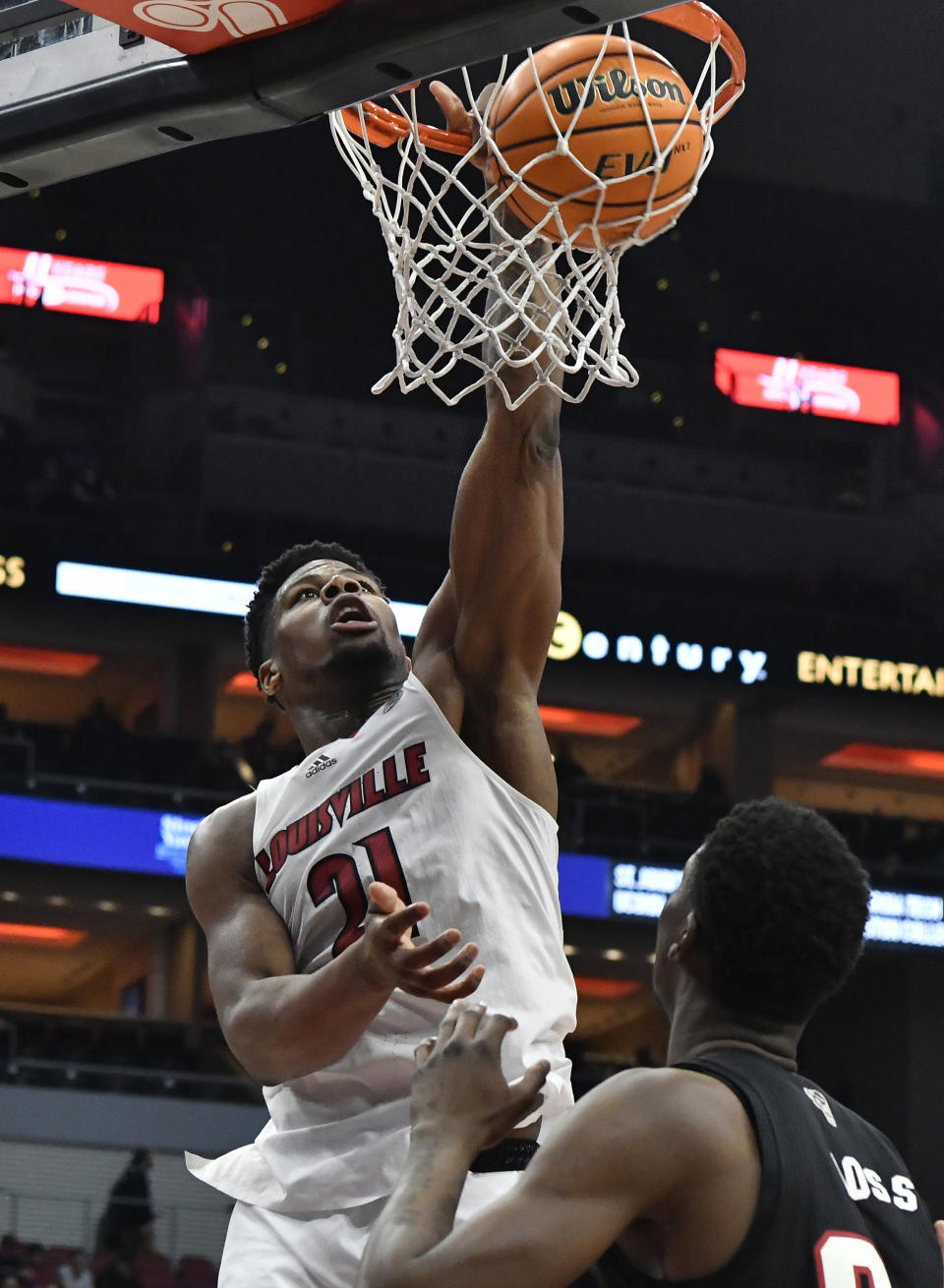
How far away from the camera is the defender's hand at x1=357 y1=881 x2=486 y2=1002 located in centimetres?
238

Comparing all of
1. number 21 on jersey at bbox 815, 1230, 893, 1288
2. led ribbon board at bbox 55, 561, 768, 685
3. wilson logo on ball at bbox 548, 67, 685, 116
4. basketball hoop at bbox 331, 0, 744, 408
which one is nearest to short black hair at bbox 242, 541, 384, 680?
basketball hoop at bbox 331, 0, 744, 408

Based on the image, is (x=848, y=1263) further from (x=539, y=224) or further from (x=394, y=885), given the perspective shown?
(x=539, y=224)

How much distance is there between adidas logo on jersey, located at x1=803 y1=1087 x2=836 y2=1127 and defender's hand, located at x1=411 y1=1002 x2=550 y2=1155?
299 mm

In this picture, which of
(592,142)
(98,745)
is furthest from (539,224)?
(98,745)

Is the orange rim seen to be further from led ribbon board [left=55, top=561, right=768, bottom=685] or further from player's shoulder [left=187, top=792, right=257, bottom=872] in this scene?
led ribbon board [left=55, top=561, right=768, bottom=685]

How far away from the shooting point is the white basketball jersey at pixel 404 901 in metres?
2.83

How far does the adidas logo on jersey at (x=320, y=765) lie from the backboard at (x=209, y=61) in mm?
1031

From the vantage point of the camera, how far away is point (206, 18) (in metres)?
2.54

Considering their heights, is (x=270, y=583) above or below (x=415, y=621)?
above

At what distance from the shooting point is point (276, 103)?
2586 millimetres

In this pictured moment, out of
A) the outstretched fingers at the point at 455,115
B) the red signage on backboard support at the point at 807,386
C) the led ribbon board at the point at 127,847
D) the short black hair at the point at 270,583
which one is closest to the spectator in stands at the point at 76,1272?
the led ribbon board at the point at 127,847

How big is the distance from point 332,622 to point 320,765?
1.17ft

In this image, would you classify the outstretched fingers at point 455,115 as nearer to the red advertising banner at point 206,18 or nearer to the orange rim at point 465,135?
the orange rim at point 465,135

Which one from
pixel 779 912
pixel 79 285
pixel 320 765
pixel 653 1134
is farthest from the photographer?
pixel 79 285
